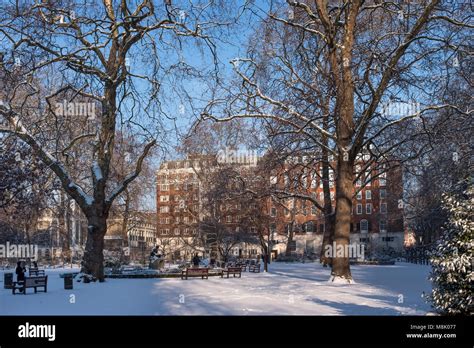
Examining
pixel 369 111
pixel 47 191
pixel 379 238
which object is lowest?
pixel 379 238

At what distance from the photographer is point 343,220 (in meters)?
23.5

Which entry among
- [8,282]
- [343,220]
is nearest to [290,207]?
[343,220]

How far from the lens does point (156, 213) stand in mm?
60594

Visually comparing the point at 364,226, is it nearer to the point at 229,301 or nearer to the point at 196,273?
the point at 196,273

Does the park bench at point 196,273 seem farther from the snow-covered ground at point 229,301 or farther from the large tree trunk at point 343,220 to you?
the large tree trunk at point 343,220

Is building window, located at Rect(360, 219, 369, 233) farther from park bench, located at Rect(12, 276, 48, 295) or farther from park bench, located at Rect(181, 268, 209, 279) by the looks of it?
park bench, located at Rect(12, 276, 48, 295)

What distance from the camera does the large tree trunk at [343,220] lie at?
23.3 m

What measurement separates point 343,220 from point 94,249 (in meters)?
12.6

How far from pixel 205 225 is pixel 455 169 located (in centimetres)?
2756

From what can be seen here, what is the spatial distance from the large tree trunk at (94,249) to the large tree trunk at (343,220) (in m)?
11.8

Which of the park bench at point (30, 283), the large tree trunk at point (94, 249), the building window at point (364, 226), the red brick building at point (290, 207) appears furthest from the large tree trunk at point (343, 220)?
the building window at point (364, 226)

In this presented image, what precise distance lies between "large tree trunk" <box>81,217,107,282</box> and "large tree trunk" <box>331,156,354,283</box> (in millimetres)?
11790
